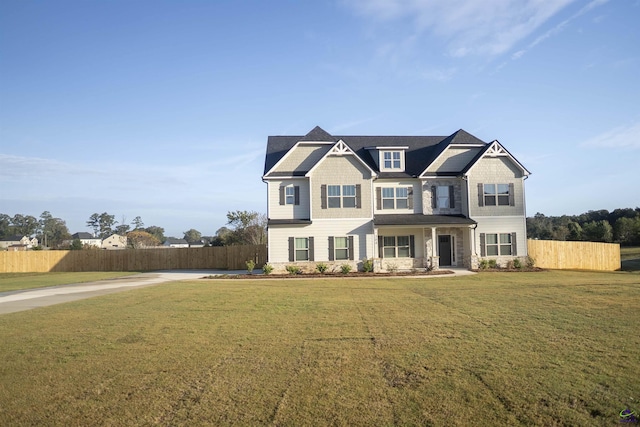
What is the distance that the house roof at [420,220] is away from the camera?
2534cm

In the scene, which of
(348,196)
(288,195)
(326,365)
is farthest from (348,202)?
(326,365)

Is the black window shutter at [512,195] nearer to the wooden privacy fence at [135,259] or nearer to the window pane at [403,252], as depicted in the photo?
the window pane at [403,252]

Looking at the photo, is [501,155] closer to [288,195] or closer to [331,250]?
[331,250]

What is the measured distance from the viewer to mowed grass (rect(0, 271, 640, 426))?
500 cm

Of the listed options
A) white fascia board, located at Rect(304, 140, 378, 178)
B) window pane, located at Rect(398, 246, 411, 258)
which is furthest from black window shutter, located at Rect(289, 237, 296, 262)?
window pane, located at Rect(398, 246, 411, 258)

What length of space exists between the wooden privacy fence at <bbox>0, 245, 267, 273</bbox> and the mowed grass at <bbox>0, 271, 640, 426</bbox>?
21.8 m

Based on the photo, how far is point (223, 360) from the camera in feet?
23.2

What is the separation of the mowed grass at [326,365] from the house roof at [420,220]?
13.1m

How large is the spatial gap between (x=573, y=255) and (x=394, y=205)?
1353 centimetres

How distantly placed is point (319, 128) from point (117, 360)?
2282cm

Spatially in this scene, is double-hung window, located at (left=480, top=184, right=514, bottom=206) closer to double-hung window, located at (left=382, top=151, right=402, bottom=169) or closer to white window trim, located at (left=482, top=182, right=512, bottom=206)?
white window trim, located at (left=482, top=182, right=512, bottom=206)

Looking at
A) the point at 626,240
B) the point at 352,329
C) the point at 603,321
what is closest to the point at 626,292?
the point at 603,321

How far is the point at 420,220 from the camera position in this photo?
25.7m

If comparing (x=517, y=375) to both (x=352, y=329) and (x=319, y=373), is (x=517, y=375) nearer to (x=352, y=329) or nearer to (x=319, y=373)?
(x=319, y=373)
